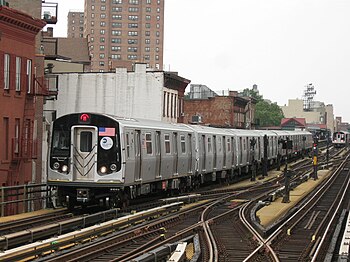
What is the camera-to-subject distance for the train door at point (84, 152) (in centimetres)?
2075

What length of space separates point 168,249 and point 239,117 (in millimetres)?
73689

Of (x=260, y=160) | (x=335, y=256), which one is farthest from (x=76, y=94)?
(x=335, y=256)

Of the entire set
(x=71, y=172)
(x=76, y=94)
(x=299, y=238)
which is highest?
(x=76, y=94)

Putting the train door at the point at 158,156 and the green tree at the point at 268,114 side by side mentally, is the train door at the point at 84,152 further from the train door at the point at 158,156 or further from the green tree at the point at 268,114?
the green tree at the point at 268,114

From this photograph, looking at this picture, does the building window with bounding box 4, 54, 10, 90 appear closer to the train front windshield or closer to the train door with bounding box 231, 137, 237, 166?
the train front windshield

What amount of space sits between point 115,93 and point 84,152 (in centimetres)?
3157

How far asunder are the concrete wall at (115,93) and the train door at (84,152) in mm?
30383

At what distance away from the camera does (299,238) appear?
1748 centimetres

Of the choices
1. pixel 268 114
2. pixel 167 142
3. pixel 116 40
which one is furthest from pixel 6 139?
pixel 268 114

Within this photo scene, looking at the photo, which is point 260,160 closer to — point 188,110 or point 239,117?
point 188,110

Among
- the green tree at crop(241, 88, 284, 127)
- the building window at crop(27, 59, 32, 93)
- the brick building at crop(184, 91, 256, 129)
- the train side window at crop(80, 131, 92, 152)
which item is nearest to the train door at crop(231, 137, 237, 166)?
the building window at crop(27, 59, 32, 93)

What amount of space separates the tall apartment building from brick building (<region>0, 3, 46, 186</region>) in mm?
135047

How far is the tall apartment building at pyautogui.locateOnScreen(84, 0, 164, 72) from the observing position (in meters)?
170

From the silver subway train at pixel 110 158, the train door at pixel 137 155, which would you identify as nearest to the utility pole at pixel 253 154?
the silver subway train at pixel 110 158
